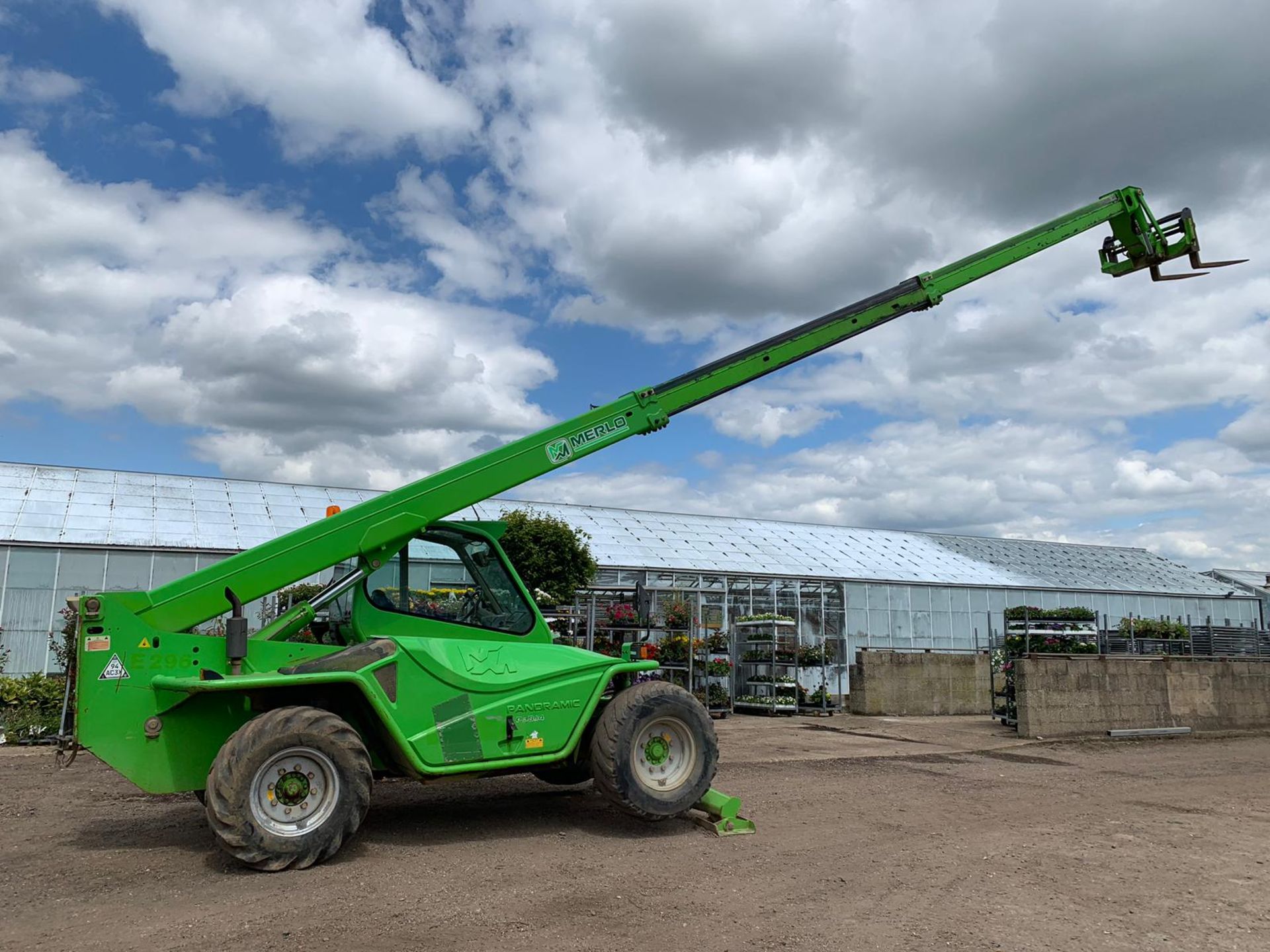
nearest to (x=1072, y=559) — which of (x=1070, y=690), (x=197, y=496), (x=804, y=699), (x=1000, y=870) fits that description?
(x=804, y=699)

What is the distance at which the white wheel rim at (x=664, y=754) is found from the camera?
8047 millimetres

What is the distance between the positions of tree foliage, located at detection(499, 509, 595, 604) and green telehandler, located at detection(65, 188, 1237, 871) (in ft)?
33.1

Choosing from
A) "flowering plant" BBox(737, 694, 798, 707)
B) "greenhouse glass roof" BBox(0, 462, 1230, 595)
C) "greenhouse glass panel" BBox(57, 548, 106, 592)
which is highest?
"greenhouse glass roof" BBox(0, 462, 1230, 595)

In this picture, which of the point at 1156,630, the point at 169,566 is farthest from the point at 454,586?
the point at 1156,630

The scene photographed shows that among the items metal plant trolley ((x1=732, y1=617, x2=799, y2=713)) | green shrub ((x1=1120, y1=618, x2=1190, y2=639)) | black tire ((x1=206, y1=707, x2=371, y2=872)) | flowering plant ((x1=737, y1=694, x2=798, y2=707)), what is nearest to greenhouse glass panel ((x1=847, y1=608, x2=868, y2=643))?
metal plant trolley ((x1=732, y1=617, x2=799, y2=713))

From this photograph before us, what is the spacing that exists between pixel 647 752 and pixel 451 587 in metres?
2.19

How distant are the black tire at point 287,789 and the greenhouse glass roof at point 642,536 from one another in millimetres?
12248

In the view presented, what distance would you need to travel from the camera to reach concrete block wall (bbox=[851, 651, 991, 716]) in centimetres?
2258

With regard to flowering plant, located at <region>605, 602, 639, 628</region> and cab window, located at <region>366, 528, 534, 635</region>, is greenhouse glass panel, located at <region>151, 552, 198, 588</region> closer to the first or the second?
flowering plant, located at <region>605, 602, 639, 628</region>

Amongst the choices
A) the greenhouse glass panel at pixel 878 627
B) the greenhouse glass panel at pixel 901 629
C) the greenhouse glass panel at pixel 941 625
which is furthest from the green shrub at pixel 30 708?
the greenhouse glass panel at pixel 941 625

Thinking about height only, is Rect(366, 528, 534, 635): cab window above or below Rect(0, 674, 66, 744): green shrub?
above

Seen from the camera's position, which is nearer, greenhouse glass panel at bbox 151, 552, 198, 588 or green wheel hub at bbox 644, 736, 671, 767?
green wheel hub at bbox 644, 736, 671, 767

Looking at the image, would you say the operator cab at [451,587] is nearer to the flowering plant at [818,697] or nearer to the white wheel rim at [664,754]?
the white wheel rim at [664,754]

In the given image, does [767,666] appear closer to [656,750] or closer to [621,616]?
[621,616]
